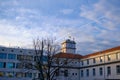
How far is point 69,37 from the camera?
87.9 m

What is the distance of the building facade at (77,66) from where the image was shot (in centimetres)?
5624

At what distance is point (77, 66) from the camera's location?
72938mm

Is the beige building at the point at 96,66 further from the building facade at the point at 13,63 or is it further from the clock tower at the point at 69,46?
the clock tower at the point at 69,46

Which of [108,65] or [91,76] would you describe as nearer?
[108,65]

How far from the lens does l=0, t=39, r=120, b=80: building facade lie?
56.2 metres

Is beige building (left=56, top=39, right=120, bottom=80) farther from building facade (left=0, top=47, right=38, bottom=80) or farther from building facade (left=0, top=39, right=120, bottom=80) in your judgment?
building facade (left=0, top=47, right=38, bottom=80)

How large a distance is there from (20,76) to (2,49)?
9.64 m

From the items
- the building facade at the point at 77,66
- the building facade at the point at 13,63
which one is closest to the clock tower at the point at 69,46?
the building facade at the point at 77,66

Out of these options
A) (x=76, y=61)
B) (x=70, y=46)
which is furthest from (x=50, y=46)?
(x=70, y=46)

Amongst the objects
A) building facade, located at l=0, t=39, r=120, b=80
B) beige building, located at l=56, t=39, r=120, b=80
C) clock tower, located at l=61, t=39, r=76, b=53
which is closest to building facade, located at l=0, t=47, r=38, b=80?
building facade, located at l=0, t=39, r=120, b=80

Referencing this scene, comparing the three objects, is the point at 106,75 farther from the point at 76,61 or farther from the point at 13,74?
the point at 13,74

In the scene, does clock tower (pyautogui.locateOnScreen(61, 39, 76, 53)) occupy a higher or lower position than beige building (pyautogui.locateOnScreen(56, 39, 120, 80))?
higher

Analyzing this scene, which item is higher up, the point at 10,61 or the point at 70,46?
the point at 70,46

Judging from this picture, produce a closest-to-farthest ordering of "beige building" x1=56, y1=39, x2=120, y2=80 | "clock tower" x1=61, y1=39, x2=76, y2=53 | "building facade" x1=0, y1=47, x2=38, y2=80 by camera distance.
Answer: "beige building" x1=56, y1=39, x2=120, y2=80, "building facade" x1=0, y1=47, x2=38, y2=80, "clock tower" x1=61, y1=39, x2=76, y2=53
